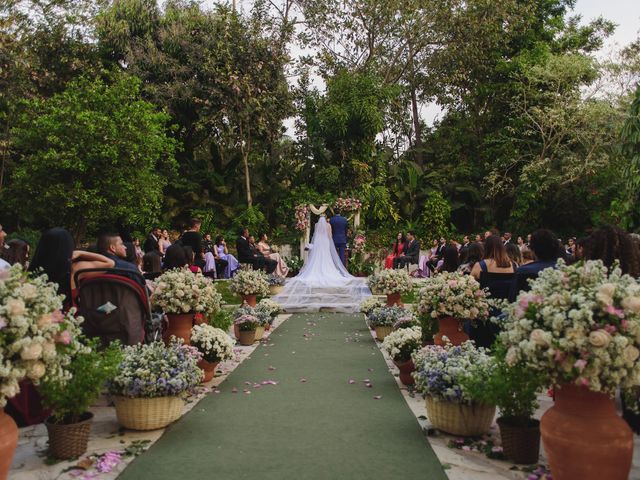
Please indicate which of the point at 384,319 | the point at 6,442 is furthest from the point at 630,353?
the point at 384,319

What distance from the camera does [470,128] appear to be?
89.9 ft

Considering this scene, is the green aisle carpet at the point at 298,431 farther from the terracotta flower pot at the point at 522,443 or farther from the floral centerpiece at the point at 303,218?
the floral centerpiece at the point at 303,218

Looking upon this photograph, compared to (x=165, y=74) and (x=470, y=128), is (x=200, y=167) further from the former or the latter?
(x=470, y=128)

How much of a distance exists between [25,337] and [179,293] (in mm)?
3575

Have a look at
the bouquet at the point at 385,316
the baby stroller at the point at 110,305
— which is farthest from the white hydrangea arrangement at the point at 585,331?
the bouquet at the point at 385,316

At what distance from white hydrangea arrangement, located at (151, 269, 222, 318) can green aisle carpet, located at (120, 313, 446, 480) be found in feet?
3.03

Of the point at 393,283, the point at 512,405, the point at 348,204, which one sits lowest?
the point at 512,405

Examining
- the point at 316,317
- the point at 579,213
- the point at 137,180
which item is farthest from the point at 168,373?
the point at 579,213

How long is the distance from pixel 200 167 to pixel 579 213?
15.2m

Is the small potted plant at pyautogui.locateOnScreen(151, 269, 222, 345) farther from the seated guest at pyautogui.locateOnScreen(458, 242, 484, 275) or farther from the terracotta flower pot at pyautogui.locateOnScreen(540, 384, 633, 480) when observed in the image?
the terracotta flower pot at pyautogui.locateOnScreen(540, 384, 633, 480)

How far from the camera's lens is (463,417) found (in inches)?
178

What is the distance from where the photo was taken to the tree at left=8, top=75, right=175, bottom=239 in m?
18.4

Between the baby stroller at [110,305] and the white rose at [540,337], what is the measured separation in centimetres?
364

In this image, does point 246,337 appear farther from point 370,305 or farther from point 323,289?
point 323,289
